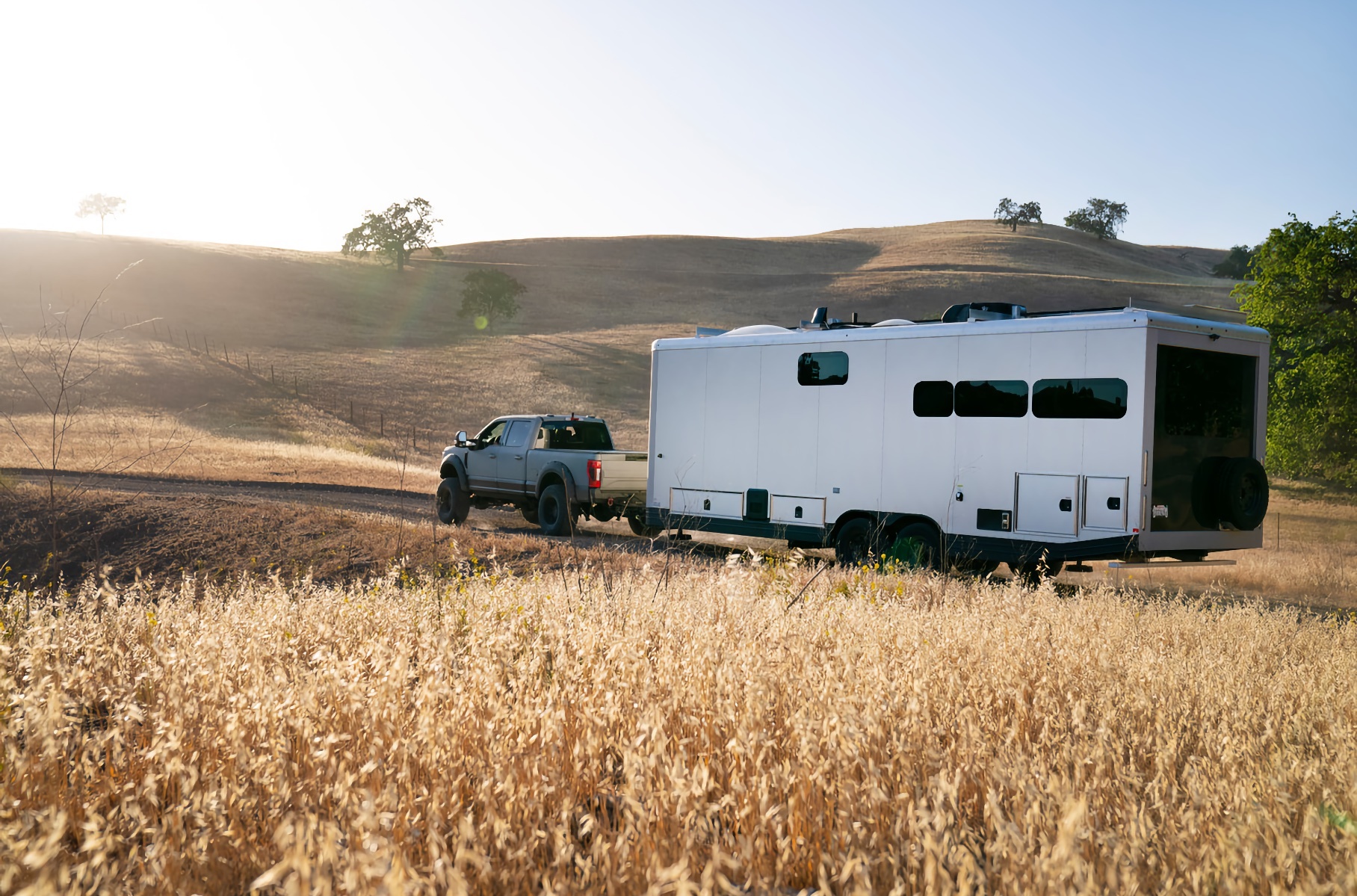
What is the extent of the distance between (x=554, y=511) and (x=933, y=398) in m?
7.08

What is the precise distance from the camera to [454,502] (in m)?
18.5

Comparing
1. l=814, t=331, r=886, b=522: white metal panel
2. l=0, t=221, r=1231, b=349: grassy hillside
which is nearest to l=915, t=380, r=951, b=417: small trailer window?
l=814, t=331, r=886, b=522: white metal panel

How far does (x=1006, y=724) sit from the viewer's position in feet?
13.8

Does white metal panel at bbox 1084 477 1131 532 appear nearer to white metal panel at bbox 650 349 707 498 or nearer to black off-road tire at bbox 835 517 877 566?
black off-road tire at bbox 835 517 877 566

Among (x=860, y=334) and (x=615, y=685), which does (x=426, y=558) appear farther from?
(x=615, y=685)


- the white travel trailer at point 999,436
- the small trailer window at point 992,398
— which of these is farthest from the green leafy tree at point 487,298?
the small trailer window at point 992,398

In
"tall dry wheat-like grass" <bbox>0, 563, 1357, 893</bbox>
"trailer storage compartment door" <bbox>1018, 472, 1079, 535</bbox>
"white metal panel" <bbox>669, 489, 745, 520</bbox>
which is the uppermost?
"trailer storage compartment door" <bbox>1018, 472, 1079, 535</bbox>

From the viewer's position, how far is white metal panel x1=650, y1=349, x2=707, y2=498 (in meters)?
14.6

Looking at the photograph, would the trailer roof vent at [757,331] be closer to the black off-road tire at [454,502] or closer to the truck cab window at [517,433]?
the truck cab window at [517,433]

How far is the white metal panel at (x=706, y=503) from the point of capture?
14.0m

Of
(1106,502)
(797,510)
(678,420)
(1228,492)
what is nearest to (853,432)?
(797,510)

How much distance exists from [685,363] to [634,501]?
116 inches

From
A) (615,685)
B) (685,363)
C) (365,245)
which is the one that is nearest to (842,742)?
(615,685)

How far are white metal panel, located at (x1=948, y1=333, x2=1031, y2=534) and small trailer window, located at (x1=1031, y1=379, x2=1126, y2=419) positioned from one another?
0.15 meters
